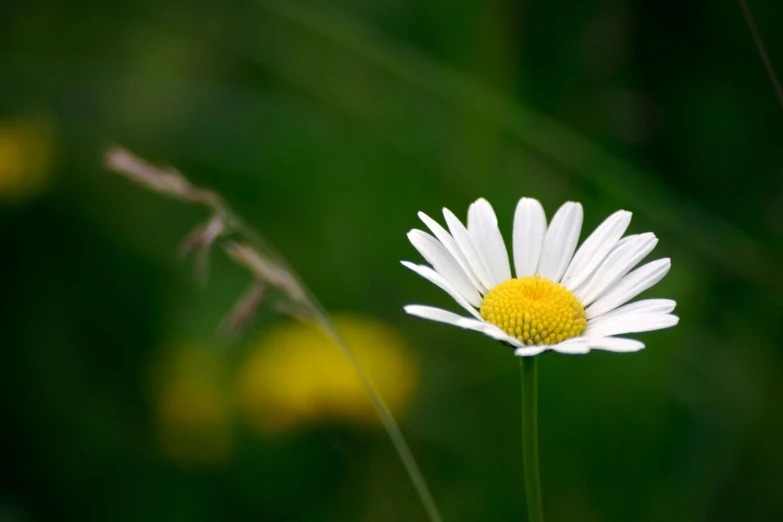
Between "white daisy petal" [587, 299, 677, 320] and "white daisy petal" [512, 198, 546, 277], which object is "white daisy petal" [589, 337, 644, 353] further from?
"white daisy petal" [512, 198, 546, 277]

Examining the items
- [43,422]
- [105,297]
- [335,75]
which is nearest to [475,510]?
[43,422]

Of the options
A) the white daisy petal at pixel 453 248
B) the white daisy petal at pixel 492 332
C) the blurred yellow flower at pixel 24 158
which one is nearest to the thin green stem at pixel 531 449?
the white daisy petal at pixel 492 332

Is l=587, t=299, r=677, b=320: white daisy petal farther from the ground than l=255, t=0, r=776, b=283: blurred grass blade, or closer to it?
closer to it

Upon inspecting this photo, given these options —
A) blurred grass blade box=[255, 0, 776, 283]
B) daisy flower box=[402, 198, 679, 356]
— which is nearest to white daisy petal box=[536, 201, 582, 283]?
daisy flower box=[402, 198, 679, 356]

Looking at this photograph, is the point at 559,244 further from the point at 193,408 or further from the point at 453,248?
the point at 193,408

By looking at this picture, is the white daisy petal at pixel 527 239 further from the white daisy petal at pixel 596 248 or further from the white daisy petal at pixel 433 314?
the white daisy petal at pixel 433 314

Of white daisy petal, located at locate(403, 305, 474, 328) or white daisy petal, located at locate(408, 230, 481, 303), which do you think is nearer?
white daisy petal, located at locate(403, 305, 474, 328)

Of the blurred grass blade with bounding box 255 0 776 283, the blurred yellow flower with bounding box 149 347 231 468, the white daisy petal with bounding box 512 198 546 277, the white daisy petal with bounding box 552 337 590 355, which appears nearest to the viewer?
the white daisy petal with bounding box 552 337 590 355
